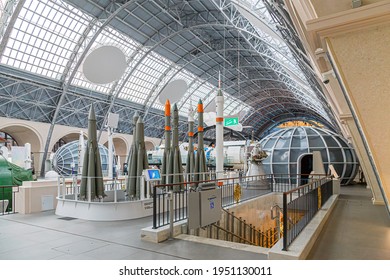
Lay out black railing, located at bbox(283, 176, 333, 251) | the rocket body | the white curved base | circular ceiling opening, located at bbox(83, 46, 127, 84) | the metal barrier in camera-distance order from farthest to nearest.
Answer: circular ceiling opening, located at bbox(83, 46, 127, 84) < the rocket body < the metal barrier < the white curved base < black railing, located at bbox(283, 176, 333, 251)

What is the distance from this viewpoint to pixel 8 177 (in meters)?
13.1

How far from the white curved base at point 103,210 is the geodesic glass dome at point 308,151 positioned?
13131 mm

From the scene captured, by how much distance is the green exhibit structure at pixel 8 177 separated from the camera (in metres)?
12.2

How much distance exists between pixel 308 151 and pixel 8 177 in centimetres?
1817

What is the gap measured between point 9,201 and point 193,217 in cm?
937

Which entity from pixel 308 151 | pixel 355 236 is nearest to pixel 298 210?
pixel 355 236

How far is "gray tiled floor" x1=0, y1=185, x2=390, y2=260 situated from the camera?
5762 mm

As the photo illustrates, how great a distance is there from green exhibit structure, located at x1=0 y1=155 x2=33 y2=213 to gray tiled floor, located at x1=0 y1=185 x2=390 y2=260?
331 centimetres

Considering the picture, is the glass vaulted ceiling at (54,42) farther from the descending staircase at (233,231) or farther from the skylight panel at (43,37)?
the descending staircase at (233,231)

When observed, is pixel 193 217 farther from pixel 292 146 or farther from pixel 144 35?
pixel 144 35

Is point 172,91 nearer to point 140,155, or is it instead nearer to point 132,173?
point 140,155

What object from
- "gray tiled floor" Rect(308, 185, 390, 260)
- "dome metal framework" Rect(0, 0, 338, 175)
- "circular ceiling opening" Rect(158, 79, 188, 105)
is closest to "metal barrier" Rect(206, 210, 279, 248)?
"gray tiled floor" Rect(308, 185, 390, 260)

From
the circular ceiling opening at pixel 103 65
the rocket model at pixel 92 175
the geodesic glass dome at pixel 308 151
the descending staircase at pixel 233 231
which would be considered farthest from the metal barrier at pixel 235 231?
the circular ceiling opening at pixel 103 65

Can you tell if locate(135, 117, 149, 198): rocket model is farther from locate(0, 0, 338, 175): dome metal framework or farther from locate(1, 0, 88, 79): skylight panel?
locate(1, 0, 88, 79): skylight panel
